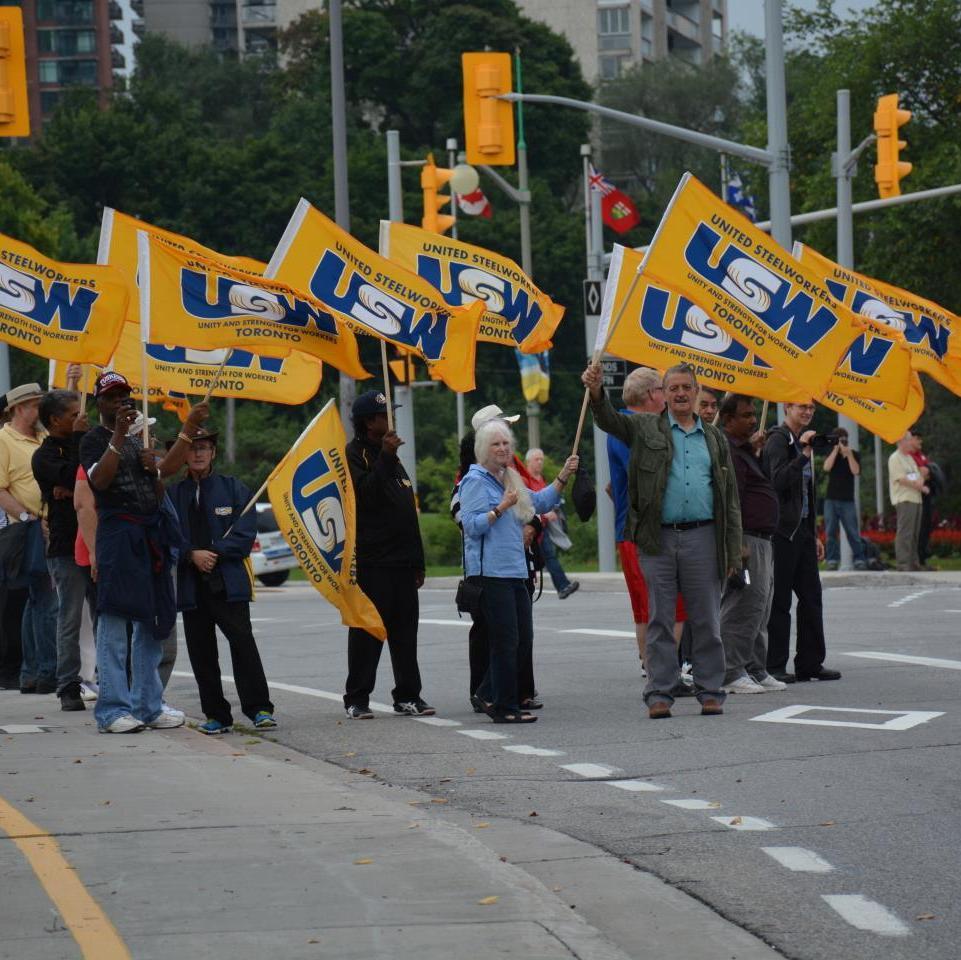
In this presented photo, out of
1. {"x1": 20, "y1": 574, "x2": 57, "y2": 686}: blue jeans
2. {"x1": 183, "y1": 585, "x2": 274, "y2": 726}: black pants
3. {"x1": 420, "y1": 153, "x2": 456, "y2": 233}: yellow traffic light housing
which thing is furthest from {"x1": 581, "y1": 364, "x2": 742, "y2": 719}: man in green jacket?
{"x1": 420, "y1": 153, "x2": 456, "y2": 233}: yellow traffic light housing

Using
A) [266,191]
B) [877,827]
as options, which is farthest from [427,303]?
[266,191]

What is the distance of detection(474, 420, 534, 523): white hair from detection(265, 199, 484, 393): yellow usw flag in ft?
3.65

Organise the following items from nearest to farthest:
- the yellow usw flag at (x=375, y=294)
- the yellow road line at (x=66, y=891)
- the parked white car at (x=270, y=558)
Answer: the yellow road line at (x=66, y=891) → the yellow usw flag at (x=375, y=294) → the parked white car at (x=270, y=558)

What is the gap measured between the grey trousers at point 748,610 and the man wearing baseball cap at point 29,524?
4395 millimetres

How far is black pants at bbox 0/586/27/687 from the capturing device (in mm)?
14648

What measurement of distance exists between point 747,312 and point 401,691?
10.9 ft

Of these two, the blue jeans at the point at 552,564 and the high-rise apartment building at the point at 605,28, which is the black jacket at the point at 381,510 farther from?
the high-rise apartment building at the point at 605,28

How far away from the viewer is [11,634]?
14828mm

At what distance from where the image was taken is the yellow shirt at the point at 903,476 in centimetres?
2689

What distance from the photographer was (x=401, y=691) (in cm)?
1259

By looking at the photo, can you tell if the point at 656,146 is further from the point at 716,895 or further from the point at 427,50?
the point at 716,895

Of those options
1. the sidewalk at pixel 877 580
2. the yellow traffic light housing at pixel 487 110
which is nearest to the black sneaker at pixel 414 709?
the yellow traffic light housing at pixel 487 110

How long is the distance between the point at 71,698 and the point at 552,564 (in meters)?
10.4

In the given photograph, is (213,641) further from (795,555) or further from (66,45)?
(66,45)
